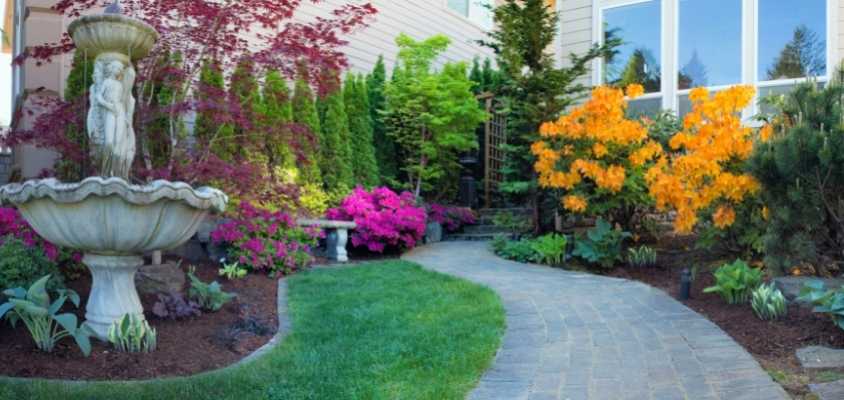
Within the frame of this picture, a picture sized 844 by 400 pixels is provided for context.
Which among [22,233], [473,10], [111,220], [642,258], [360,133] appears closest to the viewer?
[111,220]

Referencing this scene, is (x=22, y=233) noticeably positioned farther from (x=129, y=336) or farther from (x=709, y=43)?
(x=709, y=43)

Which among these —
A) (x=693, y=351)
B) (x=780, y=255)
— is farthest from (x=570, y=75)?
(x=693, y=351)

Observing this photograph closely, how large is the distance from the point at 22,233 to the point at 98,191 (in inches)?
92.8

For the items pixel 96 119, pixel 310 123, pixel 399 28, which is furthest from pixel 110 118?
pixel 399 28

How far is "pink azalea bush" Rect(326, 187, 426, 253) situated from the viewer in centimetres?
851

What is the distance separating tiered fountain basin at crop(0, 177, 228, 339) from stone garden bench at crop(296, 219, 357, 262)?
4.04 metres

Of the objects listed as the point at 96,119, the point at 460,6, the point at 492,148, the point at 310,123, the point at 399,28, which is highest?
the point at 460,6

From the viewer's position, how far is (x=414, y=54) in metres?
10.7

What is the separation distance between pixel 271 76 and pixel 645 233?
487 centimetres

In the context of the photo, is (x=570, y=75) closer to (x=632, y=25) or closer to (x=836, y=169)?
(x=632, y=25)

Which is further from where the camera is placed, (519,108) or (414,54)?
(414,54)

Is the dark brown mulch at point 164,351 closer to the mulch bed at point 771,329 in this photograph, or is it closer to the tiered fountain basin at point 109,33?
the tiered fountain basin at point 109,33

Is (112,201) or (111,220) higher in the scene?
(112,201)

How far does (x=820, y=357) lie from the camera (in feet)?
11.7
